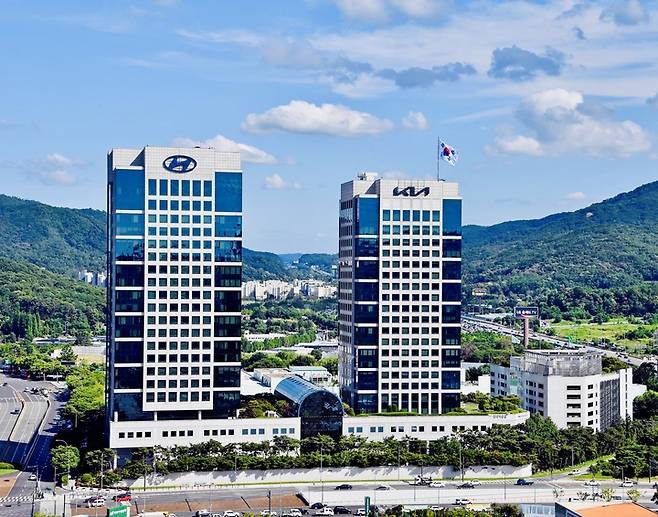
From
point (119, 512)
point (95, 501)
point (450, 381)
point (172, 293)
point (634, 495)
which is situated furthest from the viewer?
point (450, 381)

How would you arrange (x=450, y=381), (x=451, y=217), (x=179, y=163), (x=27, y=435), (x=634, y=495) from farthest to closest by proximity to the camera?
(x=27, y=435)
(x=451, y=217)
(x=450, y=381)
(x=179, y=163)
(x=634, y=495)

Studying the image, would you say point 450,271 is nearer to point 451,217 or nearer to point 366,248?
point 451,217

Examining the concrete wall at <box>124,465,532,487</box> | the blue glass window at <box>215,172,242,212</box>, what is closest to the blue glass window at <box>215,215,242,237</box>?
the blue glass window at <box>215,172,242,212</box>

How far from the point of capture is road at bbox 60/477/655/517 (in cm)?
9275

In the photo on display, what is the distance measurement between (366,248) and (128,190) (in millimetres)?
25116

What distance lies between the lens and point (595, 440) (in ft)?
381

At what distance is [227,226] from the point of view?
105 metres

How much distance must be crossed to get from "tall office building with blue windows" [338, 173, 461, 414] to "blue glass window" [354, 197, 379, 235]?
4.0 inches

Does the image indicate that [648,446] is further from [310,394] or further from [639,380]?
[639,380]

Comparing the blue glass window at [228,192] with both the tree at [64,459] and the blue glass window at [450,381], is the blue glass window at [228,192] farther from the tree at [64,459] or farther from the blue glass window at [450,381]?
the blue glass window at [450,381]

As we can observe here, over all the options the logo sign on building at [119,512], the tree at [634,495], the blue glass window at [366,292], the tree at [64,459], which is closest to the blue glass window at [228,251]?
the blue glass window at [366,292]

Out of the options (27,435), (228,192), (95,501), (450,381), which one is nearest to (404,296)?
(450,381)

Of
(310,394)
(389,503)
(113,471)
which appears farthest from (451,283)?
(113,471)

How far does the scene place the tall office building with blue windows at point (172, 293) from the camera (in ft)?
338
